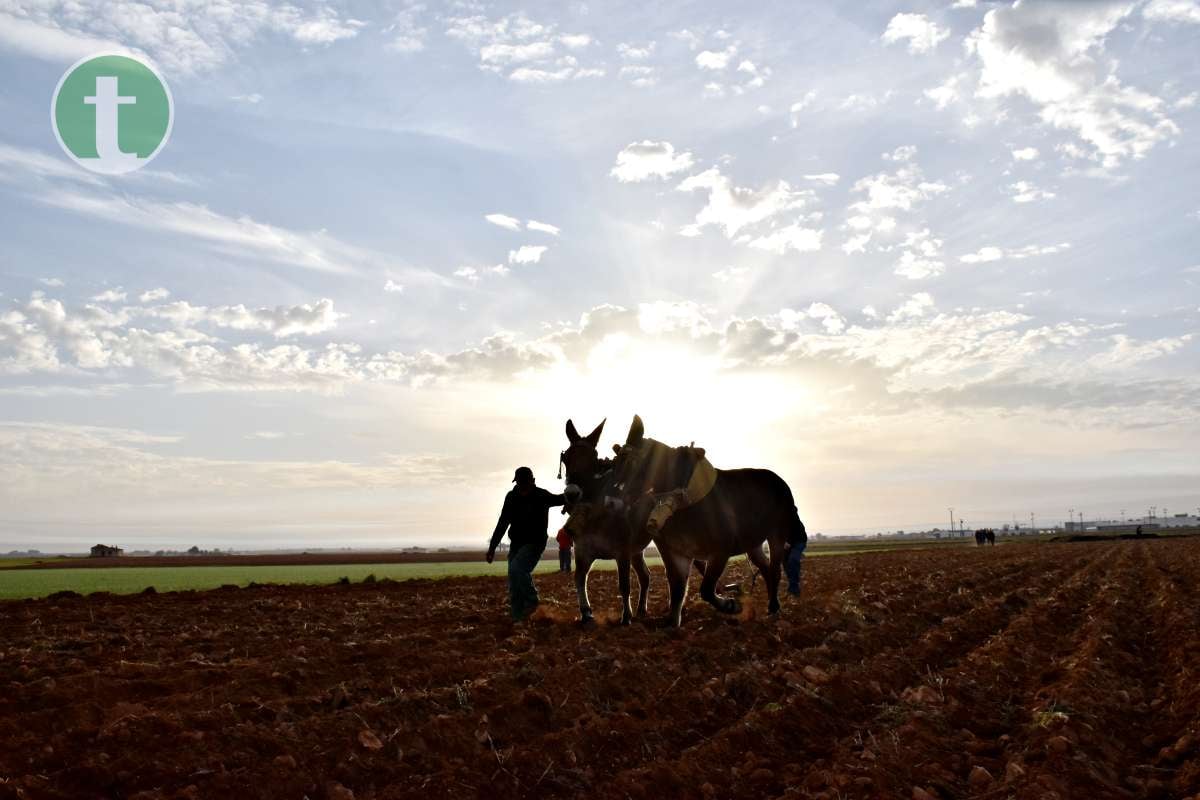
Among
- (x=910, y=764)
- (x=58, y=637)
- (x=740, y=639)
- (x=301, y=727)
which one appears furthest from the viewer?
(x=58, y=637)

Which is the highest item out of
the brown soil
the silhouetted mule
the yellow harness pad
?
the yellow harness pad

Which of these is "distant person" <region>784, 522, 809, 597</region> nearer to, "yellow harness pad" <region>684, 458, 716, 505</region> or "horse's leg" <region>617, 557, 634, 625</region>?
"yellow harness pad" <region>684, 458, 716, 505</region>

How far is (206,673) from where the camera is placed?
864 centimetres

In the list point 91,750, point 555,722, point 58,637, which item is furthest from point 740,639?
point 58,637

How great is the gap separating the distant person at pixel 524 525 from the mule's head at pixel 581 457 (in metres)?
0.71

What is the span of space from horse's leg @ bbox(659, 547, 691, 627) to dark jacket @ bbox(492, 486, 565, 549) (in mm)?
1838

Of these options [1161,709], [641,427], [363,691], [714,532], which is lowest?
[1161,709]

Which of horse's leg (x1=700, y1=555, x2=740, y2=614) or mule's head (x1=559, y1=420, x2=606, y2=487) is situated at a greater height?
mule's head (x1=559, y1=420, x2=606, y2=487)

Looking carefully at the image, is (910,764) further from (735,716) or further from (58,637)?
(58,637)

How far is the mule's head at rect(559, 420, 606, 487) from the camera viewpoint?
12141mm

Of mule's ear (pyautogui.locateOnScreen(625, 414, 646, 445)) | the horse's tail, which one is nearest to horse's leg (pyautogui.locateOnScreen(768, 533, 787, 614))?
the horse's tail

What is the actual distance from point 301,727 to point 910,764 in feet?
14.7

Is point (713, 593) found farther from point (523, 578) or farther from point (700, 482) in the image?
point (523, 578)

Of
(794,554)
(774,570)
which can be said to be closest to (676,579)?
(774,570)
